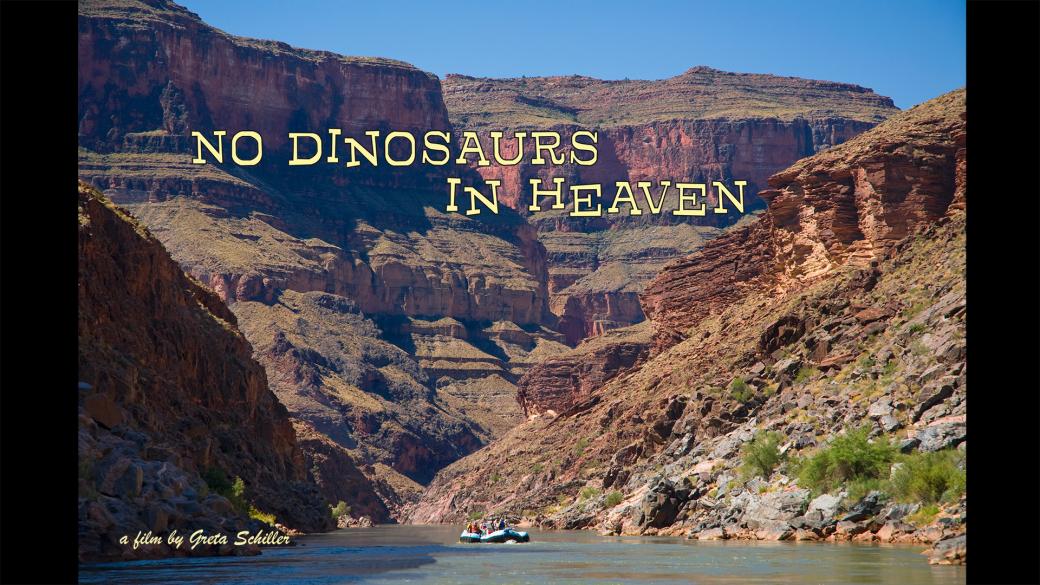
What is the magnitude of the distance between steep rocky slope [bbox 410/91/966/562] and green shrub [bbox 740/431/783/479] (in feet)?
0.75

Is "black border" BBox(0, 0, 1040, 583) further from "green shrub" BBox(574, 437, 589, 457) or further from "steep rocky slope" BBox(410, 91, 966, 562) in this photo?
"green shrub" BBox(574, 437, 589, 457)

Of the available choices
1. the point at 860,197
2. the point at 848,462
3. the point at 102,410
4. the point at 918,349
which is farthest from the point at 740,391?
the point at 102,410

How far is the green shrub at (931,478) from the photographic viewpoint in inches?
2394

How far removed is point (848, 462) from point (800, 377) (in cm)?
2711

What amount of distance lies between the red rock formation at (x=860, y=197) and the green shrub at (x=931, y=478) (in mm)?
37924

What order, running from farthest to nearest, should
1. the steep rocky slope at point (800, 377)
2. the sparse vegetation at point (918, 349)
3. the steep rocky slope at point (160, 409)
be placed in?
1. the sparse vegetation at point (918, 349)
2. the steep rocky slope at point (800, 377)
3. the steep rocky slope at point (160, 409)

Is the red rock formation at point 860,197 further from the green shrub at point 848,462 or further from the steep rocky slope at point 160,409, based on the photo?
the steep rocky slope at point 160,409

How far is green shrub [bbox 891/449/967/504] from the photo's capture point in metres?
60.8

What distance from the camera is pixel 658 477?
102m

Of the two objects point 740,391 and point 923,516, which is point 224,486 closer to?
point 740,391

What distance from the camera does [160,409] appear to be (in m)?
83.6
